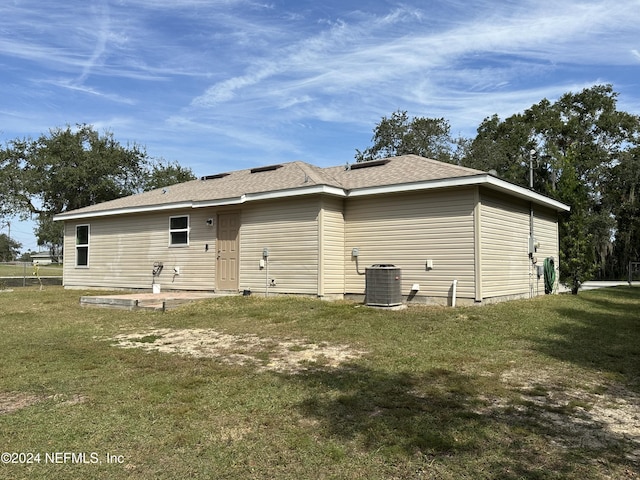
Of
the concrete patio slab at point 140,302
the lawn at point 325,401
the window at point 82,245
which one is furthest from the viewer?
the window at point 82,245

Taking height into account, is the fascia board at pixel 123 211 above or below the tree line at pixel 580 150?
below

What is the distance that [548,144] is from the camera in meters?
33.4

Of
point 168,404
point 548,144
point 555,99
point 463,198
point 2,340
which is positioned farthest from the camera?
point 555,99

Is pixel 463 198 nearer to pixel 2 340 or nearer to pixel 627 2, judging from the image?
pixel 627 2

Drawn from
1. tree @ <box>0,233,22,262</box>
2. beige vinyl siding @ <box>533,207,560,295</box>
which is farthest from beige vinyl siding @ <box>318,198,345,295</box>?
tree @ <box>0,233,22,262</box>

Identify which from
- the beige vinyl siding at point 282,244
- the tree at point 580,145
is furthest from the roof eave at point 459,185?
the tree at point 580,145

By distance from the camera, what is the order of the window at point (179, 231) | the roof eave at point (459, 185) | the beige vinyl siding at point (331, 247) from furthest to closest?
the window at point (179, 231)
the beige vinyl siding at point (331, 247)
the roof eave at point (459, 185)

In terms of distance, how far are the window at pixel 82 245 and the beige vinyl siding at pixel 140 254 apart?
0.22m

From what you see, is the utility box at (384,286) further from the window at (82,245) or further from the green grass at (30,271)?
the green grass at (30,271)

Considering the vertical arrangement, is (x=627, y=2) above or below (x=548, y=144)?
below

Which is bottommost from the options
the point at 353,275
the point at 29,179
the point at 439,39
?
the point at 353,275

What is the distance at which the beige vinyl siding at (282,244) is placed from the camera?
11.0 meters

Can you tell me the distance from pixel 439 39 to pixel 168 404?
40.0 ft

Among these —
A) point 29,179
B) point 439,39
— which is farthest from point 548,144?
point 29,179
